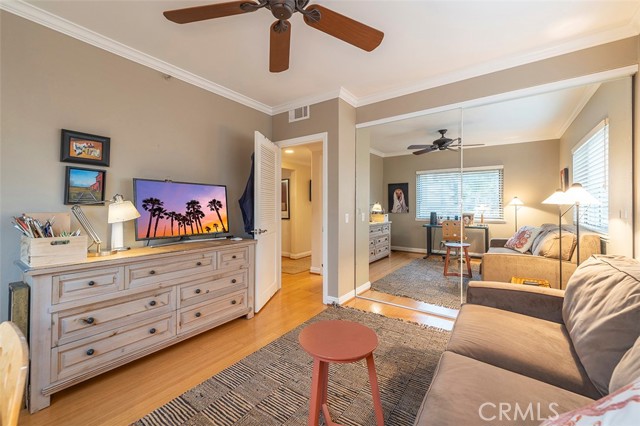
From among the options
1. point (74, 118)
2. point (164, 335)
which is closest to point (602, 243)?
point (164, 335)

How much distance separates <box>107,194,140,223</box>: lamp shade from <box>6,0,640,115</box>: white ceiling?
1381mm

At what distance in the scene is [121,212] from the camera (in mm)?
2094

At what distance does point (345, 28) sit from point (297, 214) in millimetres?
4588

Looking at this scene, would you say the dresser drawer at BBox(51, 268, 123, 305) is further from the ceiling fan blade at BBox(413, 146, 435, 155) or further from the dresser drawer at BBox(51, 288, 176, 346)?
the ceiling fan blade at BBox(413, 146, 435, 155)

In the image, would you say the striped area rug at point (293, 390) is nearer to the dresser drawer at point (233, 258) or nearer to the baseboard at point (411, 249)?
the dresser drawer at point (233, 258)

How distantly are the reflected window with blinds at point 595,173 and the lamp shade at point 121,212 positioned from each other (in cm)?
386

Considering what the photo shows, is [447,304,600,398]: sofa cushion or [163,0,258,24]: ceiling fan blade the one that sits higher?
[163,0,258,24]: ceiling fan blade

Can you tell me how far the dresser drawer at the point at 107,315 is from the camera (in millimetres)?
1650

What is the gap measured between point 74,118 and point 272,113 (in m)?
2.23

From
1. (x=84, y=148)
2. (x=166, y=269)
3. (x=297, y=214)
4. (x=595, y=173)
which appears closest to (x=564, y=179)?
(x=595, y=173)

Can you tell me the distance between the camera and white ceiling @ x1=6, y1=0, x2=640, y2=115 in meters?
1.91

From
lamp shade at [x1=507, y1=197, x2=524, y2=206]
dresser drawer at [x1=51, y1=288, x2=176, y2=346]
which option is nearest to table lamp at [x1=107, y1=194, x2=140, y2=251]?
dresser drawer at [x1=51, y1=288, x2=176, y2=346]

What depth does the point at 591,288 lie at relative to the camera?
4.53 feet

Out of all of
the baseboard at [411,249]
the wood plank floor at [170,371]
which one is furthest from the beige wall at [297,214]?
the wood plank floor at [170,371]
